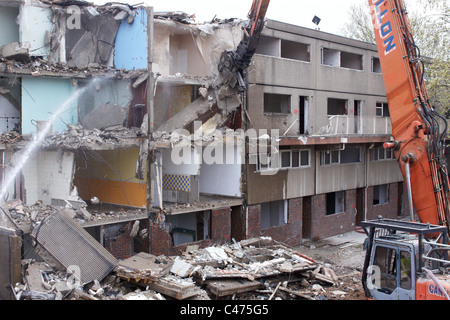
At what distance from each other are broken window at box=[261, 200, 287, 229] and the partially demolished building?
0.04m

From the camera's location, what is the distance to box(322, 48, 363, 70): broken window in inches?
876

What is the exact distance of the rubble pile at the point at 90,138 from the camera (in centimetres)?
1373

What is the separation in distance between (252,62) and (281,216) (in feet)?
22.0

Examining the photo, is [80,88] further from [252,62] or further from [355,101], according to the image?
[355,101]

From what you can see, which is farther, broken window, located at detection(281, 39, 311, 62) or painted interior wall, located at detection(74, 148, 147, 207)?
broken window, located at detection(281, 39, 311, 62)

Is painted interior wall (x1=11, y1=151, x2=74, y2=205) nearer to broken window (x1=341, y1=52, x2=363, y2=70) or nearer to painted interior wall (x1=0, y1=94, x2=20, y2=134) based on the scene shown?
painted interior wall (x1=0, y1=94, x2=20, y2=134)

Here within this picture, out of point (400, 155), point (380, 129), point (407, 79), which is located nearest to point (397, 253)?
point (400, 155)

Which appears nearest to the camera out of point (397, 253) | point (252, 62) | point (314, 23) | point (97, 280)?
point (397, 253)

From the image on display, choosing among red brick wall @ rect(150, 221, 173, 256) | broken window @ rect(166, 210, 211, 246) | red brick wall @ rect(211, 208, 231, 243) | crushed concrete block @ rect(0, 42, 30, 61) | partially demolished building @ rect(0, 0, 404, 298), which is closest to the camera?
crushed concrete block @ rect(0, 42, 30, 61)

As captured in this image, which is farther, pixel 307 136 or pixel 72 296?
pixel 307 136

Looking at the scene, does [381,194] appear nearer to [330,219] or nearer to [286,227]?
[330,219]

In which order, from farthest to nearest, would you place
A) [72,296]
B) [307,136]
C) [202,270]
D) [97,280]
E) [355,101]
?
[355,101] < [307,136] < [202,270] < [97,280] < [72,296]

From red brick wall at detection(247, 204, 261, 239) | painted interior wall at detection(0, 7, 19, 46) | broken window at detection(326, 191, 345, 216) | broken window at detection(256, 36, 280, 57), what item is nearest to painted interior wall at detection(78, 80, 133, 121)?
painted interior wall at detection(0, 7, 19, 46)

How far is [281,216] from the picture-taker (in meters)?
20.1
